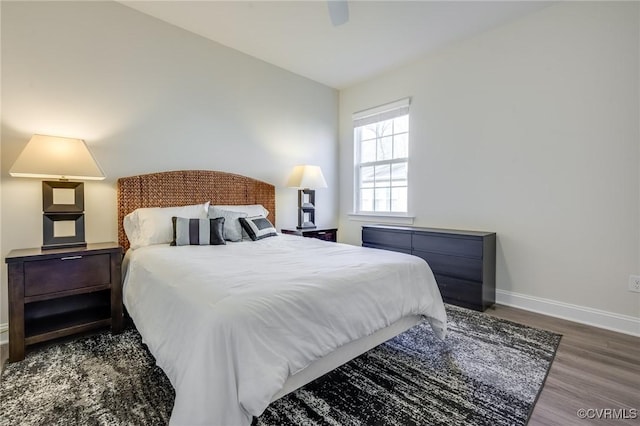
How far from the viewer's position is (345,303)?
1.60 m

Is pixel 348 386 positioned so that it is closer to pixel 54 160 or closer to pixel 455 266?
pixel 455 266

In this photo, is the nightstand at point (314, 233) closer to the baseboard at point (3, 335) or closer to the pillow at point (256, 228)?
the pillow at point (256, 228)

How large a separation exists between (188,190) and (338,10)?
2.18 metres

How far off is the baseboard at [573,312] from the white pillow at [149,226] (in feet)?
11.0

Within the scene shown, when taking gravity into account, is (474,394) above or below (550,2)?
below

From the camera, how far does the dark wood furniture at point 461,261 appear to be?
294 cm

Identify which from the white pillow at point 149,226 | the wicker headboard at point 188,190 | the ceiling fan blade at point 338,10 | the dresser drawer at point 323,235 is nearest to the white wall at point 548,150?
the dresser drawer at point 323,235

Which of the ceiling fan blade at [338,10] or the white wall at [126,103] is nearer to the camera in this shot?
the ceiling fan blade at [338,10]

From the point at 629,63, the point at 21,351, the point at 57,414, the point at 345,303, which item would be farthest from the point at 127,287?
the point at 629,63

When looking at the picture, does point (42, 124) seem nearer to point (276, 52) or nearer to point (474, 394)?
point (276, 52)

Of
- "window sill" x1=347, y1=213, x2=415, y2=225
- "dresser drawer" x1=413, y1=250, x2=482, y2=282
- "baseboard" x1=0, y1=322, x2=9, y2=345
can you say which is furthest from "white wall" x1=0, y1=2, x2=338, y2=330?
"dresser drawer" x1=413, y1=250, x2=482, y2=282

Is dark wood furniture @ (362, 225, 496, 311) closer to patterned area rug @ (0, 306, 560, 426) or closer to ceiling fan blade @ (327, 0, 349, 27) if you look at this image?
patterned area rug @ (0, 306, 560, 426)

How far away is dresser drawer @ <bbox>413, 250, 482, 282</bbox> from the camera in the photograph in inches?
116

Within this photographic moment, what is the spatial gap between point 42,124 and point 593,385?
4.19 meters
